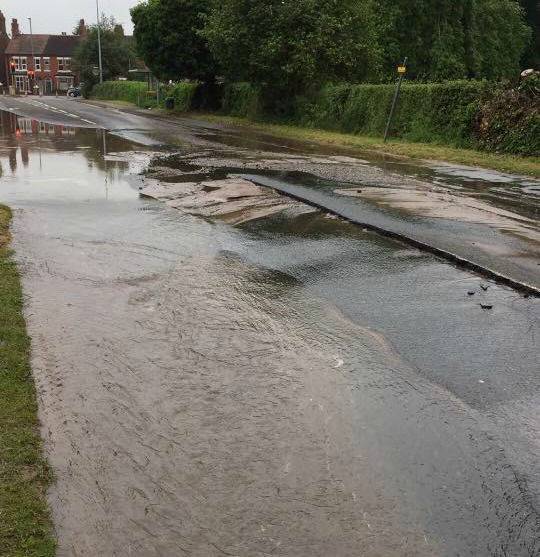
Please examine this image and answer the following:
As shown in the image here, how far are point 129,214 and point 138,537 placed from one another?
7663 mm

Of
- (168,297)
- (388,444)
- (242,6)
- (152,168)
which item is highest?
(242,6)

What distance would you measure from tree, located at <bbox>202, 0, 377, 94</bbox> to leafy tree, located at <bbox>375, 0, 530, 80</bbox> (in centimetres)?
729

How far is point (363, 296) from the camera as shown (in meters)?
6.52

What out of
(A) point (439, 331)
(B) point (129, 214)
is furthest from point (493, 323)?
(B) point (129, 214)

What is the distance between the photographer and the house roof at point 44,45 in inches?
4562

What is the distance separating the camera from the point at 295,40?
1153 inches

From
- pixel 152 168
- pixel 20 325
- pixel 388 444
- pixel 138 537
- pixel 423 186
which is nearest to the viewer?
pixel 138 537

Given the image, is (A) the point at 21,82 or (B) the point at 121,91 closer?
(B) the point at 121,91

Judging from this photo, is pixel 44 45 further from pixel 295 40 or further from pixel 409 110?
pixel 409 110

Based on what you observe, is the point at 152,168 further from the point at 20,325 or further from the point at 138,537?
the point at 138,537

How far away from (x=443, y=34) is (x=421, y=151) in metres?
23.2

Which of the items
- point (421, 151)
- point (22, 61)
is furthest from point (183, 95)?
point (22, 61)

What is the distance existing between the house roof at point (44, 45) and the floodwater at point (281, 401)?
121 m

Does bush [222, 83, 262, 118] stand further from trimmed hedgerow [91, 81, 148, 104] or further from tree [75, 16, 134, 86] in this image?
tree [75, 16, 134, 86]
